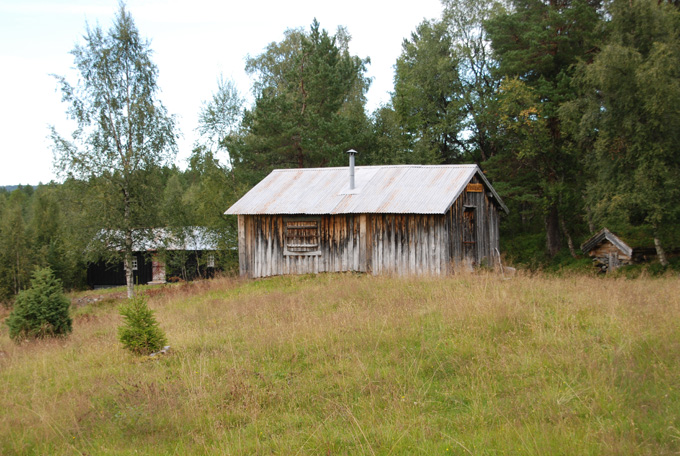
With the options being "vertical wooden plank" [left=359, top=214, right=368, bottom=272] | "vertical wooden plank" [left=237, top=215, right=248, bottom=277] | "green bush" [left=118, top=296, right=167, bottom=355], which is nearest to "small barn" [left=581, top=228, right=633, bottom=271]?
"vertical wooden plank" [left=359, top=214, right=368, bottom=272]

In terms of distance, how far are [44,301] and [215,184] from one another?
20.5 m

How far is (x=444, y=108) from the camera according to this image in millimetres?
33844

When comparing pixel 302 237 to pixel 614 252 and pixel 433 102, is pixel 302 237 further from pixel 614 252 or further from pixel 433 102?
pixel 433 102

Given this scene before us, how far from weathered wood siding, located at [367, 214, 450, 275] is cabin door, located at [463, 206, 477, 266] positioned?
1411mm

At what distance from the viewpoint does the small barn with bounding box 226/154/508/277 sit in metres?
17.8

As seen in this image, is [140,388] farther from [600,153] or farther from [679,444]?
[600,153]

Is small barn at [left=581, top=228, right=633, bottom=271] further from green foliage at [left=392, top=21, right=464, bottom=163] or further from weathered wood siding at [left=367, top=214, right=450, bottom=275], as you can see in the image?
green foliage at [left=392, top=21, right=464, bottom=163]

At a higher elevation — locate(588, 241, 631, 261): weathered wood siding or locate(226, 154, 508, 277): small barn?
locate(226, 154, 508, 277): small barn

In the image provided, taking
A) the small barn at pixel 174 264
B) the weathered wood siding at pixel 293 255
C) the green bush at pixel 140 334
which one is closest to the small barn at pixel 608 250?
the weathered wood siding at pixel 293 255

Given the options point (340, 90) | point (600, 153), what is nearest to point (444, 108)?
point (340, 90)

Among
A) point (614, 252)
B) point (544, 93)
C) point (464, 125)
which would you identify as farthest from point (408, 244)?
point (464, 125)

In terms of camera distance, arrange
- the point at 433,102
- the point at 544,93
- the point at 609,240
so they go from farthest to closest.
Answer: the point at 433,102 < the point at 544,93 < the point at 609,240

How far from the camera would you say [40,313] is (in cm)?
1079

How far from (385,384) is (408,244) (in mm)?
12495
